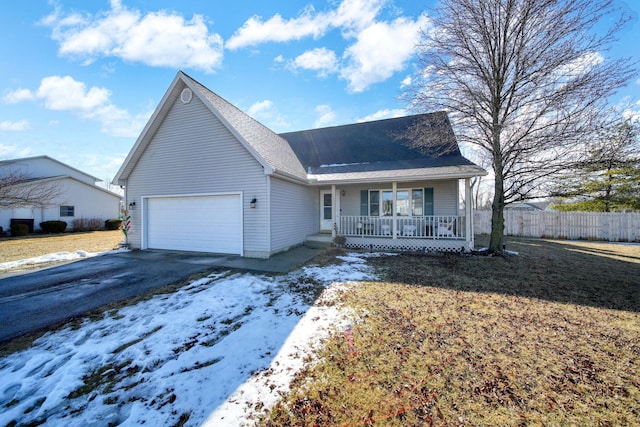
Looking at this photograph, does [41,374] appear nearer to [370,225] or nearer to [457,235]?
[370,225]

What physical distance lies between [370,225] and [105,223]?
2345 centimetres

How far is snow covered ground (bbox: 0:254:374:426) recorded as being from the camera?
2.30m

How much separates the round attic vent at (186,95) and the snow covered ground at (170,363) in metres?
7.44

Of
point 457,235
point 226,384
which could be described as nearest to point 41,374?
point 226,384

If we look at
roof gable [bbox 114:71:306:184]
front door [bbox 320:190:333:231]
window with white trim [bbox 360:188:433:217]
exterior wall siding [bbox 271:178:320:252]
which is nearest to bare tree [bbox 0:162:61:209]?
roof gable [bbox 114:71:306:184]

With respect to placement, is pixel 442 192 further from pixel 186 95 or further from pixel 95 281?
pixel 95 281

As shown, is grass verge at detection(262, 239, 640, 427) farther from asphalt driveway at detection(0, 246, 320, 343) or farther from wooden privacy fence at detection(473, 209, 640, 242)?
wooden privacy fence at detection(473, 209, 640, 242)

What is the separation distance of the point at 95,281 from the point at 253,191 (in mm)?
4807

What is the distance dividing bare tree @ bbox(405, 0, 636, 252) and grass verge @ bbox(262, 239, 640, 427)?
4.84 m

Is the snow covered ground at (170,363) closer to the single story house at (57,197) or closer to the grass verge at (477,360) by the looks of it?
the grass verge at (477,360)

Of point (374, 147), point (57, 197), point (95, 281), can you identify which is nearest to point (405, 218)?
point (374, 147)

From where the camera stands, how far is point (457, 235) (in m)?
9.91

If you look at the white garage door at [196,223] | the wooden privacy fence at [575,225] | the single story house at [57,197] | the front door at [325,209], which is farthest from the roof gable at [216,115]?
the wooden privacy fence at [575,225]

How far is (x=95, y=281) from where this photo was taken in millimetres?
6266
